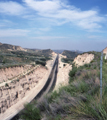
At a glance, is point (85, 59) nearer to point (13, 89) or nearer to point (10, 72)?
point (10, 72)

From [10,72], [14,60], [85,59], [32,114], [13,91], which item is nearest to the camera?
[32,114]

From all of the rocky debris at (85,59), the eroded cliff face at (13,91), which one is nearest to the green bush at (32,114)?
the eroded cliff face at (13,91)

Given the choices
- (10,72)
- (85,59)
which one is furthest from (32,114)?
(85,59)

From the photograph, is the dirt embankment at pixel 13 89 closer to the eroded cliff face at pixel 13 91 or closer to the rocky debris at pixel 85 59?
the eroded cliff face at pixel 13 91

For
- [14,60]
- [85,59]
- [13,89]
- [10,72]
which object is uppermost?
[85,59]

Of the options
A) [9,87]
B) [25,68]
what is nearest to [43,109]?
[9,87]

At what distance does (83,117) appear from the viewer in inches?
145

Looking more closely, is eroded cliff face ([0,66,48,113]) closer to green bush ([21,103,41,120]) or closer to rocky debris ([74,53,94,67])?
green bush ([21,103,41,120])

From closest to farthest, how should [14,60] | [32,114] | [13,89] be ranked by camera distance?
[32,114] → [13,89] → [14,60]

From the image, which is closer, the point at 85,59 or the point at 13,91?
the point at 13,91

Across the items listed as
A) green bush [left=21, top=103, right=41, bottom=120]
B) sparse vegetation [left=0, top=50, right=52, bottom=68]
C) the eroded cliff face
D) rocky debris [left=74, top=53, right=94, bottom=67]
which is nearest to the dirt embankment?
the eroded cliff face

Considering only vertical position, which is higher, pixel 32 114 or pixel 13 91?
pixel 32 114

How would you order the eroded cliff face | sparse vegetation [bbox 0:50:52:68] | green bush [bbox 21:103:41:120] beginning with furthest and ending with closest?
sparse vegetation [bbox 0:50:52:68]
the eroded cliff face
green bush [bbox 21:103:41:120]

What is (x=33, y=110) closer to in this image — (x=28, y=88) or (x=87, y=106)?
(x=87, y=106)
